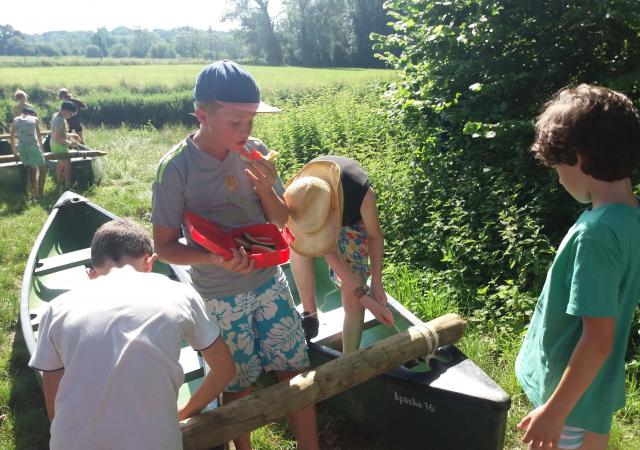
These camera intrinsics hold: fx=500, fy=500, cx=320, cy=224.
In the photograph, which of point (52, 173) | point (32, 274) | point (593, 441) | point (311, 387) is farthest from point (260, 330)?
point (52, 173)

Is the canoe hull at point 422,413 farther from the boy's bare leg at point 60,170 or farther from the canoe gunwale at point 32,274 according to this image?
the boy's bare leg at point 60,170

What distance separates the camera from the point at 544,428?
1.61 meters

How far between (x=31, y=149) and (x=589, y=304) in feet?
31.5

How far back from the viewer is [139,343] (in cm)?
158

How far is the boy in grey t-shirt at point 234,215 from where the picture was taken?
6.89 feet

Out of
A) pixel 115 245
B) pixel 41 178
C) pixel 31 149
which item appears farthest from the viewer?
pixel 41 178

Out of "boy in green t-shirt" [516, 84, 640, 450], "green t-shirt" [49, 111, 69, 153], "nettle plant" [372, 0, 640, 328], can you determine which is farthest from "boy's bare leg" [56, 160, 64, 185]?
"boy in green t-shirt" [516, 84, 640, 450]

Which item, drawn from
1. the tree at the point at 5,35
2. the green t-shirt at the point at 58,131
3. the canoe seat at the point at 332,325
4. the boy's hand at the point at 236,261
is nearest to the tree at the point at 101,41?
the tree at the point at 5,35

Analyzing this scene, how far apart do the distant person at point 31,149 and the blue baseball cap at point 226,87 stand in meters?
8.21

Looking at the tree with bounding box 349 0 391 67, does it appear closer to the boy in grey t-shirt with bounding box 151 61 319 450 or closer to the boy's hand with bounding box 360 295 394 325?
the boy's hand with bounding box 360 295 394 325

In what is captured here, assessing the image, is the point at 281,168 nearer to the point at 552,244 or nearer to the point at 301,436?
the point at 552,244

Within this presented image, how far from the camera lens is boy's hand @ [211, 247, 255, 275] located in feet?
6.82

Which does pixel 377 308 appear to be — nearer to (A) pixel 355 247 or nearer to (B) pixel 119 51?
(A) pixel 355 247

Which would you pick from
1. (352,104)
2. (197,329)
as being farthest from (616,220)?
(352,104)
